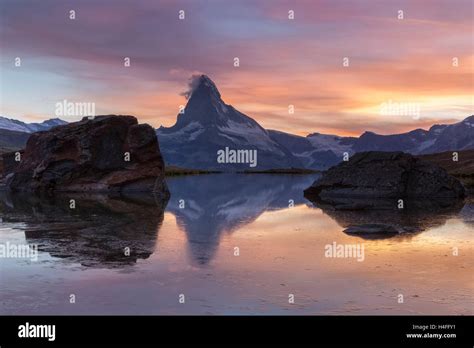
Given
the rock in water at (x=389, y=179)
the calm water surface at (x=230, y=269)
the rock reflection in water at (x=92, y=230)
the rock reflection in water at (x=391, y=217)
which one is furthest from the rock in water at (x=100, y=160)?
the calm water surface at (x=230, y=269)

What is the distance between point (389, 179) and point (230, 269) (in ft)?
177

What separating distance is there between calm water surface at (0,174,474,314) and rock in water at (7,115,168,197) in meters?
43.1

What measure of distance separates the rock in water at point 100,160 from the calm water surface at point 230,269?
43.1 metres

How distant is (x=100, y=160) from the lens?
90.6 meters

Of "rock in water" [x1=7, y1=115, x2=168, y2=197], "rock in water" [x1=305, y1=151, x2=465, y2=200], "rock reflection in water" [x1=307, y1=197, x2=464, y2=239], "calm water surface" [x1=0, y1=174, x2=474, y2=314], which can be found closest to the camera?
"calm water surface" [x1=0, y1=174, x2=474, y2=314]

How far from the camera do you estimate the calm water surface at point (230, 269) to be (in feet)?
A: 59.0

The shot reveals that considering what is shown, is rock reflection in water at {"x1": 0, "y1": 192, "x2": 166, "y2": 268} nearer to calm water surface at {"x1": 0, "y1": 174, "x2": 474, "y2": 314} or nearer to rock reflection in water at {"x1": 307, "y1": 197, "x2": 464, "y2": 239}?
calm water surface at {"x1": 0, "y1": 174, "x2": 474, "y2": 314}

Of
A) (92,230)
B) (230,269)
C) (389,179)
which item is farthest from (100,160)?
(230,269)

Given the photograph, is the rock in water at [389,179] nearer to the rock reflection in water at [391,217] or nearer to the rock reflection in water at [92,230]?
the rock reflection in water at [391,217]

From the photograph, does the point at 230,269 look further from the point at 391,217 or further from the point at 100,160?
the point at 100,160

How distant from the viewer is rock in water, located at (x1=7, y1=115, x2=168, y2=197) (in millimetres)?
87562

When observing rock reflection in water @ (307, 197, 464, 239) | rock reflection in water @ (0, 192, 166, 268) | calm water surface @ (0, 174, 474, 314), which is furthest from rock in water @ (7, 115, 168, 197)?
calm water surface @ (0, 174, 474, 314)

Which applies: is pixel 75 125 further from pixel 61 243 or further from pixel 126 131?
pixel 61 243
